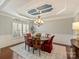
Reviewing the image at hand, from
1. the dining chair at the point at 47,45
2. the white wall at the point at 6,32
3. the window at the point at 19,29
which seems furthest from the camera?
the window at the point at 19,29

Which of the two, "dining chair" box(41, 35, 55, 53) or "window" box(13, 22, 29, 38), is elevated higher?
"window" box(13, 22, 29, 38)

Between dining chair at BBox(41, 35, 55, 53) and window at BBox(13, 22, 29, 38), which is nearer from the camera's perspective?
dining chair at BBox(41, 35, 55, 53)

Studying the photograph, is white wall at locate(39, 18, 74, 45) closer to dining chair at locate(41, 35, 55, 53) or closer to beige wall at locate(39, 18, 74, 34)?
beige wall at locate(39, 18, 74, 34)

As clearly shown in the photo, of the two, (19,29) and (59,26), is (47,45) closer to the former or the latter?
(59,26)

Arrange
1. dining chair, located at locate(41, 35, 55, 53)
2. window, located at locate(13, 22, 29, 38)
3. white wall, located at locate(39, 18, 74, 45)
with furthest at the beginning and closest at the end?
window, located at locate(13, 22, 29, 38), white wall, located at locate(39, 18, 74, 45), dining chair, located at locate(41, 35, 55, 53)

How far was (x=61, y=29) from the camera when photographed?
7.71 meters

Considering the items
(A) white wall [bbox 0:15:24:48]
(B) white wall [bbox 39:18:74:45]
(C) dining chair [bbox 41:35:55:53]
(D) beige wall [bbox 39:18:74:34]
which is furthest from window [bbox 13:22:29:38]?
(C) dining chair [bbox 41:35:55:53]

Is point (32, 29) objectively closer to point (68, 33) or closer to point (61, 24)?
point (61, 24)

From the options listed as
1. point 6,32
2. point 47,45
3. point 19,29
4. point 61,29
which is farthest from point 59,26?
point 6,32

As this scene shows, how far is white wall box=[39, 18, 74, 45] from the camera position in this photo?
702 centimetres

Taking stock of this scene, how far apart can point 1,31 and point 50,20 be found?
4.71 meters

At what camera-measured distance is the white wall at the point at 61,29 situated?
702cm

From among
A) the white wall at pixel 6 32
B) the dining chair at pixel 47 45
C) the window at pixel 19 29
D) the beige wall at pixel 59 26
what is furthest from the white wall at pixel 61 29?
the white wall at pixel 6 32

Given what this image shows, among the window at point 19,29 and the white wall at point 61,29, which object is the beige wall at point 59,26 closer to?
the white wall at point 61,29
